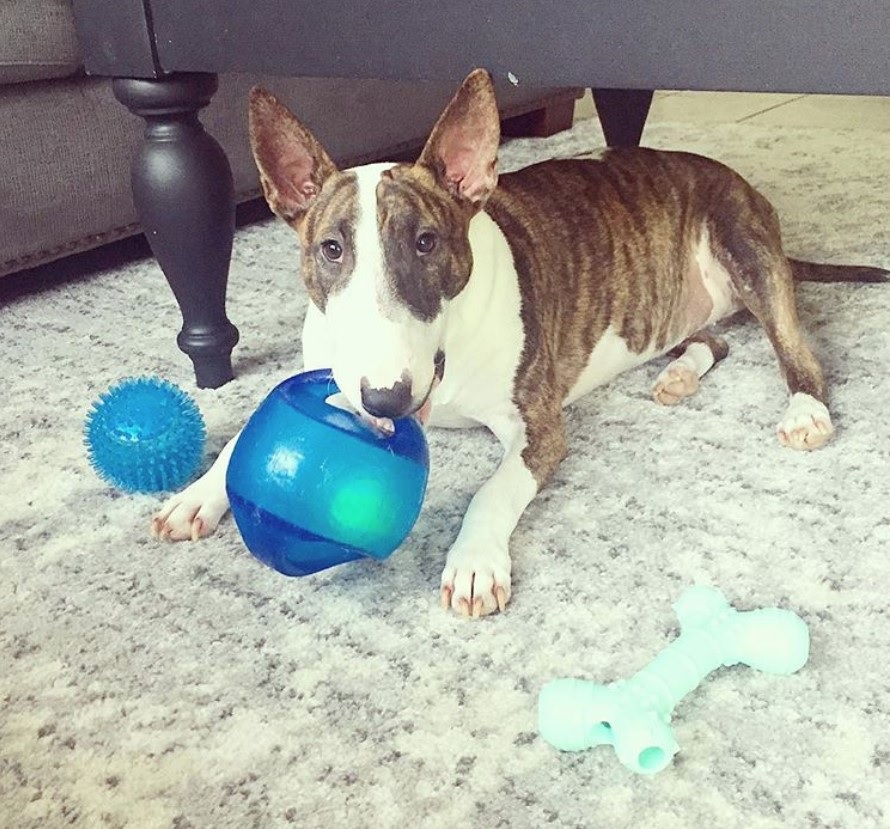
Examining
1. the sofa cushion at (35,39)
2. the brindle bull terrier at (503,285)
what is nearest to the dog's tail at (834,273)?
the brindle bull terrier at (503,285)

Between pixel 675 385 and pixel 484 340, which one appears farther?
pixel 675 385

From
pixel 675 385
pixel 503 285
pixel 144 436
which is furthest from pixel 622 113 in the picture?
pixel 144 436

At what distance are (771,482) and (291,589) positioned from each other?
2.00 ft

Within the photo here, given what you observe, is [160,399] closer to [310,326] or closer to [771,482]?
[310,326]

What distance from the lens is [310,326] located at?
1.41 metres

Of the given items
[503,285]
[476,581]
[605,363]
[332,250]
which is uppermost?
[332,250]

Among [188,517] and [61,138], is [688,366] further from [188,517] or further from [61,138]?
[61,138]

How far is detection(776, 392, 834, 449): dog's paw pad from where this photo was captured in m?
1.45

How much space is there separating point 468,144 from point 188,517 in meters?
0.55

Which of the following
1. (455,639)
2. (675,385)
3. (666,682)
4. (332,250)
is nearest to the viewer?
(666,682)

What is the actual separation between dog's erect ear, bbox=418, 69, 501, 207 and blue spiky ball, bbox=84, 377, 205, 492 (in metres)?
0.42

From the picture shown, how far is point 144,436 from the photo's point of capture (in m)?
1.30

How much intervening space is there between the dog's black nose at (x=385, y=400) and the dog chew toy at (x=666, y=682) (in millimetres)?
311

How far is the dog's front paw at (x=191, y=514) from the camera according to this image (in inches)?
50.3
